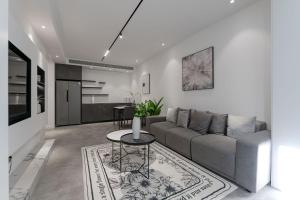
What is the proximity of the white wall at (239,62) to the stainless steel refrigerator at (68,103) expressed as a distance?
187 inches

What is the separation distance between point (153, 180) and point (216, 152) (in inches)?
41.3

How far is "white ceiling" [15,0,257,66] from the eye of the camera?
2576 millimetres

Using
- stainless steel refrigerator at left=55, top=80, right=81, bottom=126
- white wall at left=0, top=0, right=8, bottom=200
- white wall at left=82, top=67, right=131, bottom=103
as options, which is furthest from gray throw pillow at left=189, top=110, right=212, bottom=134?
white wall at left=82, top=67, right=131, bottom=103

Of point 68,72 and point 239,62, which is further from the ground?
point 68,72

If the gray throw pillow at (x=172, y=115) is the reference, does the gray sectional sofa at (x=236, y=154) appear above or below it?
below

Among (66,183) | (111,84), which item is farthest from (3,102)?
(111,84)

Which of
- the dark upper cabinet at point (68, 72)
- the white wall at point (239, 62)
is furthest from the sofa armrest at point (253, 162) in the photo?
the dark upper cabinet at point (68, 72)

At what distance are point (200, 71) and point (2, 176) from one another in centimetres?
366

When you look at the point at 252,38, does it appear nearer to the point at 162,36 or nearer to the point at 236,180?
the point at 162,36

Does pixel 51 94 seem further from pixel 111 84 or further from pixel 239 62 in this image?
pixel 239 62

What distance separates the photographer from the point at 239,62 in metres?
2.83

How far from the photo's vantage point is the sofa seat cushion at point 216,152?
2.06m

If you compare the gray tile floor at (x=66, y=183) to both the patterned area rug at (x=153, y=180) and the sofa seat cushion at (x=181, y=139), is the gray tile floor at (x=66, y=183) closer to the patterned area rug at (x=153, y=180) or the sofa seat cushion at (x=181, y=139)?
the patterned area rug at (x=153, y=180)

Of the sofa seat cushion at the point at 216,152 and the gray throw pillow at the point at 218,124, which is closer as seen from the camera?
the sofa seat cushion at the point at 216,152
